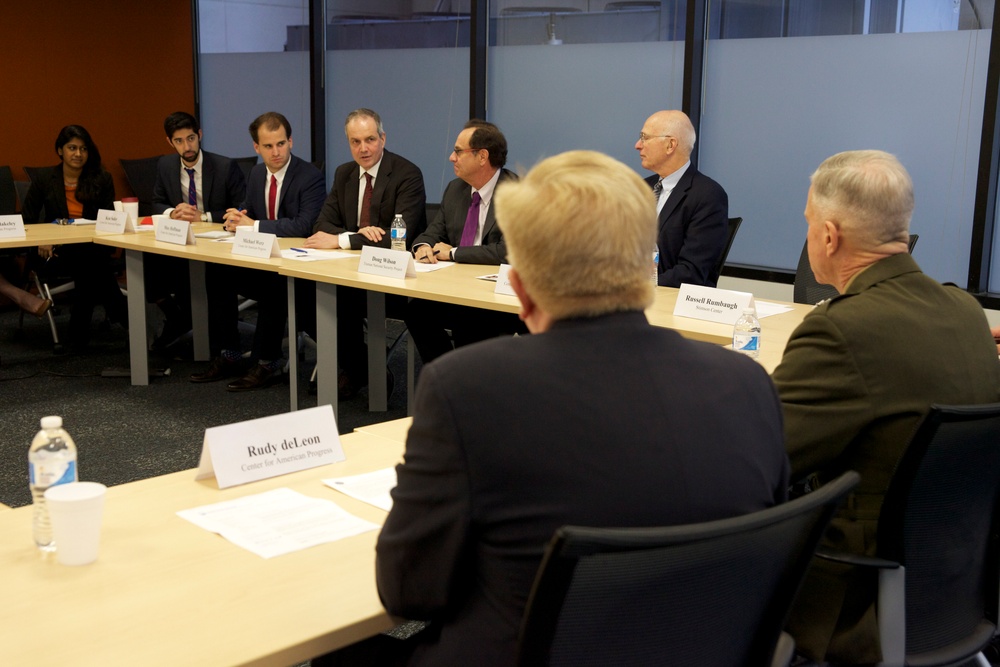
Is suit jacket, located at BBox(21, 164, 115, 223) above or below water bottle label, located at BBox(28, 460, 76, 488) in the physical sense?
above

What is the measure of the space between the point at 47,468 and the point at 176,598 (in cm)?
34

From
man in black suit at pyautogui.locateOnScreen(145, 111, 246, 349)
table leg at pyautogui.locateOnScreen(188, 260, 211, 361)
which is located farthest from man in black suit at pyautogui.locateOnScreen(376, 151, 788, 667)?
man in black suit at pyautogui.locateOnScreen(145, 111, 246, 349)

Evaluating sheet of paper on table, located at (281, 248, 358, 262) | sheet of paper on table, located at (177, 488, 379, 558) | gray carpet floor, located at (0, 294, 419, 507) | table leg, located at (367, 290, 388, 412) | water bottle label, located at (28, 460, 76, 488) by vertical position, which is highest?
water bottle label, located at (28, 460, 76, 488)

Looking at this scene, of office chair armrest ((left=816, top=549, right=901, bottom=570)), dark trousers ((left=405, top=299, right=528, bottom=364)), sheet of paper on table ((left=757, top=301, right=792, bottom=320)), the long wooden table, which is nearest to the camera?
office chair armrest ((left=816, top=549, right=901, bottom=570))

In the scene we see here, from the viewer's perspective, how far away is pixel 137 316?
529 cm

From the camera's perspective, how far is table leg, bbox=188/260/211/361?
5.63 m

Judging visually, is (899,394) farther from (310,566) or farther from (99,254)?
(99,254)

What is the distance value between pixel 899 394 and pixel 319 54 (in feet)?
22.5

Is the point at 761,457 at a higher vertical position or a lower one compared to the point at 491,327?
higher

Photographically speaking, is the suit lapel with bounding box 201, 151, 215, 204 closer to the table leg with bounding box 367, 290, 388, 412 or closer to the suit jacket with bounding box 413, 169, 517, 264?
the suit jacket with bounding box 413, 169, 517, 264

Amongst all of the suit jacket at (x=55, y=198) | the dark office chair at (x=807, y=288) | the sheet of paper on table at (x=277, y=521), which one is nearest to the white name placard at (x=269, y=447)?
the sheet of paper on table at (x=277, y=521)

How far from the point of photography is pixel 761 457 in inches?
48.7

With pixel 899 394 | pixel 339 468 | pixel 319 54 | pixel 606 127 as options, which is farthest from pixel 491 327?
pixel 319 54

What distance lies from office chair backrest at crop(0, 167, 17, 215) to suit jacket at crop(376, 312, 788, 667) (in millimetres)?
6803
